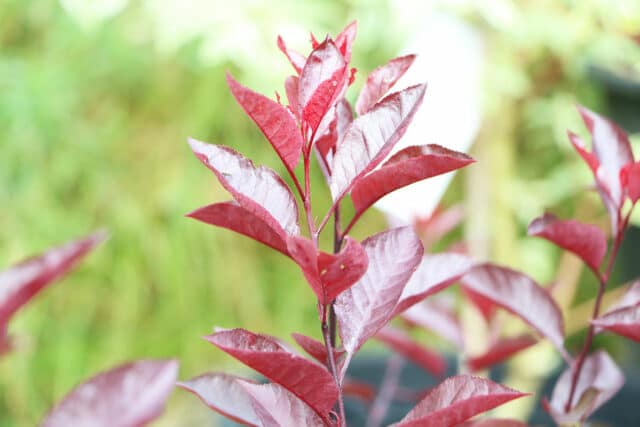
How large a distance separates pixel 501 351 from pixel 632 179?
6.6 inches

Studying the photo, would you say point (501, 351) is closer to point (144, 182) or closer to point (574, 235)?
point (574, 235)

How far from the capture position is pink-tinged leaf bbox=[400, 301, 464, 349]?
1.86 ft

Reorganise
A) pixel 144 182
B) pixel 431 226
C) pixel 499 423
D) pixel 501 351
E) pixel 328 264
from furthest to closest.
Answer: pixel 144 182, pixel 431 226, pixel 501 351, pixel 499 423, pixel 328 264

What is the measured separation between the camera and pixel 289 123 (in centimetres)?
28

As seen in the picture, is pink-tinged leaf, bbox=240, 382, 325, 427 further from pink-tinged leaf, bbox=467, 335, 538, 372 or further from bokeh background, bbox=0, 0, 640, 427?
bokeh background, bbox=0, 0, 640, 427

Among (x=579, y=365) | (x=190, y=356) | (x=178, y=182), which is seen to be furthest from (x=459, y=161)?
(x=190, y=356)

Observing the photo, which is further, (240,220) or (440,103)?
(440,103)

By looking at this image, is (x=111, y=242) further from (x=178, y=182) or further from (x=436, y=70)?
(x=436, y=70)

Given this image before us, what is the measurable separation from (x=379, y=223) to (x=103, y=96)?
2.21 ft

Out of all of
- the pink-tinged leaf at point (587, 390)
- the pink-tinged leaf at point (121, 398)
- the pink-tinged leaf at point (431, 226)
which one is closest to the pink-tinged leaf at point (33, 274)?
the pink-tinged leaf at point (121, 398)

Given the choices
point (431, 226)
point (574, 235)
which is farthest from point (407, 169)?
point (431, 226)

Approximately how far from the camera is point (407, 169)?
29cm

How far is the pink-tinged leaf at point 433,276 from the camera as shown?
35 centimetres

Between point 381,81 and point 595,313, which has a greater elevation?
point 381,81
